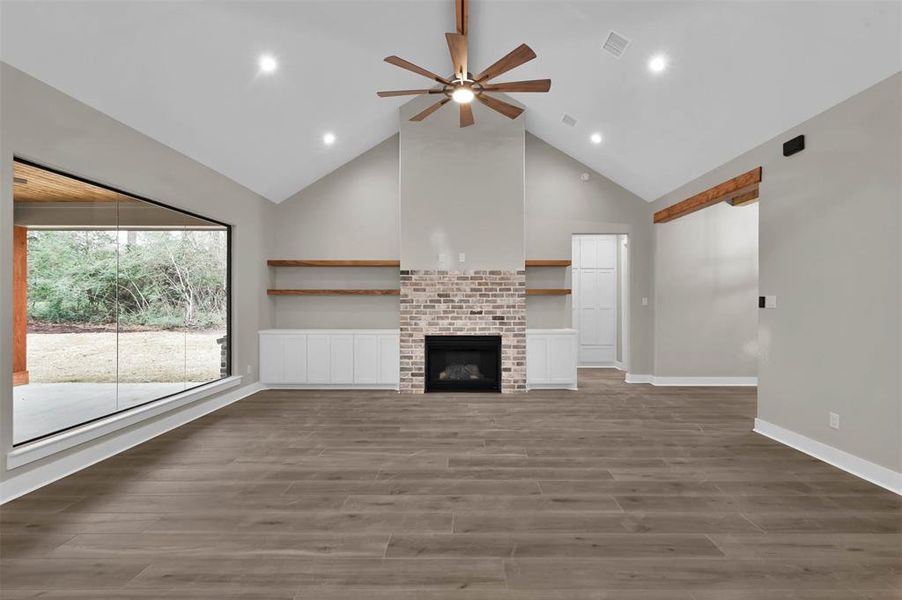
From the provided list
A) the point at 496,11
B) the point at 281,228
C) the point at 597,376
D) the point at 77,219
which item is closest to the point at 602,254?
the point at 597,376

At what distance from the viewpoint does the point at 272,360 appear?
236 inches

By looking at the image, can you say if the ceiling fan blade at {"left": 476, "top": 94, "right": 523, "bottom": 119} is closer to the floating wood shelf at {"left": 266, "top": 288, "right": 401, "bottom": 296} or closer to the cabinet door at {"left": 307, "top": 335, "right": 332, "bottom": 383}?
the floating wood shelf at {"left": 266, "top": 288, "right": 401, "bottom": 296}

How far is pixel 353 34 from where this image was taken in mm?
4156

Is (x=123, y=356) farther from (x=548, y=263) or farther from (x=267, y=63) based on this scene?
(x=548, y=263)

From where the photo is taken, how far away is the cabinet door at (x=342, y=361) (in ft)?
19.6

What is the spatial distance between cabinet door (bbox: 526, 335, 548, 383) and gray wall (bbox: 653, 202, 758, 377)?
1.75 m

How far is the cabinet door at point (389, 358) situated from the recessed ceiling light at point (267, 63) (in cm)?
342

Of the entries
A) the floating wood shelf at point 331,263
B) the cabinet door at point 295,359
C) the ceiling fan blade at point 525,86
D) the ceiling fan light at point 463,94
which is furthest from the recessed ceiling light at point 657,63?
the cabinet door at point 295,359

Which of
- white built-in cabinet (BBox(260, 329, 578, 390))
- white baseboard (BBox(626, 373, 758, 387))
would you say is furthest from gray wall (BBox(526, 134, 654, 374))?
white built-in cabinet (BBox(260, 329, 578, 390))

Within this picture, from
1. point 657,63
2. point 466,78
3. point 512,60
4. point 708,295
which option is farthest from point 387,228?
point 708,295

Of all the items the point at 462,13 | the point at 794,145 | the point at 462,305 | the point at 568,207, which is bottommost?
the point at 462,305

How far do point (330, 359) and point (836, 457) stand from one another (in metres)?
5.40

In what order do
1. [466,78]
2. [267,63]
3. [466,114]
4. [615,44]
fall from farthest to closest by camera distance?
[466,114] < [615,44] < [267,63] < [466,78]

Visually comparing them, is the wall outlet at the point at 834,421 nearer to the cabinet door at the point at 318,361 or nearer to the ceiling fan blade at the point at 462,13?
the ceiling fan blade at the point at 462,13
